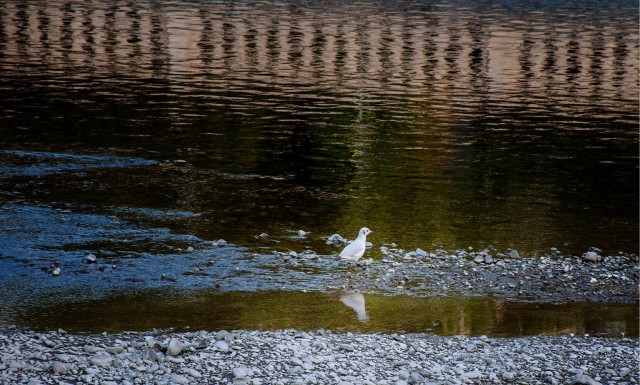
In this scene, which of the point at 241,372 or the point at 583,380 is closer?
the point at 241,372

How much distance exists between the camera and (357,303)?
21.0m

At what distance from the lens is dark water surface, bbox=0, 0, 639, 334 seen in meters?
26.3

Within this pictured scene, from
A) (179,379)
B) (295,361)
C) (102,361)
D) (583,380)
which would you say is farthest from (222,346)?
(583,380)

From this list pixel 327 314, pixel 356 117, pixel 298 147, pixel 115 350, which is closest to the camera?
pixel 115 350

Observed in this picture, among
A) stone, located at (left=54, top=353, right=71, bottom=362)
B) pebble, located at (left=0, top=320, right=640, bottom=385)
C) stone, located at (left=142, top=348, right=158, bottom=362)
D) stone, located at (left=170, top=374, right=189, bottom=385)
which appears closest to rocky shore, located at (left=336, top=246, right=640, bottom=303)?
pebble, located at (left=0, top=320, right=640, bottom=385)

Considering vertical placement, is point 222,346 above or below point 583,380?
above

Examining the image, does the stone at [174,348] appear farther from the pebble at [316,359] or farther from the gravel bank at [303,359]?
the pebble at [316,359]

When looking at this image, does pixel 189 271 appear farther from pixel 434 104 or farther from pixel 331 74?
pixel 331 74

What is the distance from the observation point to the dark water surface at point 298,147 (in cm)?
2633

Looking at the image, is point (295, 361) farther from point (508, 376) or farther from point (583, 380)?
point (583, 380)

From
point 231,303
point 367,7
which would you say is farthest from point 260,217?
point 367,7

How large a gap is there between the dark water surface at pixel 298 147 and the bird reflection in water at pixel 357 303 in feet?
1.35

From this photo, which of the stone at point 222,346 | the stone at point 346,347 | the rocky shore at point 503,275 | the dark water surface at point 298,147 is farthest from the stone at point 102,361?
the rocky shore at point 503,275

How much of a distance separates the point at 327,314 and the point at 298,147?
2260 centimetres
